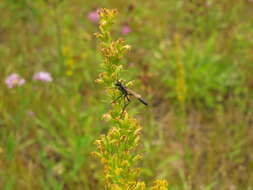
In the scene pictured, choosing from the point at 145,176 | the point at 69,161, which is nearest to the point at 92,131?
the point at 69,161

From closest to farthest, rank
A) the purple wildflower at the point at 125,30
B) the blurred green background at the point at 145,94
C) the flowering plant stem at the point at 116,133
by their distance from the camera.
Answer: the flowering plant stem at the point at 116,133 < the blurred green background at the point at 145,94 < the purple wildflower at the point at 125,30

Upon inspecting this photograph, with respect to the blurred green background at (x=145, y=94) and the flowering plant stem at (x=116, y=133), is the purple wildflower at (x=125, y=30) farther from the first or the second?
the flowering plant stem at (x=116, y=133)

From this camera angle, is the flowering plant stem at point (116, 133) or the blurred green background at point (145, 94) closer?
the flowering plant stem at point (116, 133)

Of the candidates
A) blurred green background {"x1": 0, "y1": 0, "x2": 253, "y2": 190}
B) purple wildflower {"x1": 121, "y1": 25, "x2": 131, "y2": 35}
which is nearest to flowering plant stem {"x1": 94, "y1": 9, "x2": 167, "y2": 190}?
blurred green background {"x1": 0, "y1": 0, "x2": 253, "y2": 190}

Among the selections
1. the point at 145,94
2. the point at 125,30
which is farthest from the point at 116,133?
the point at 125,30

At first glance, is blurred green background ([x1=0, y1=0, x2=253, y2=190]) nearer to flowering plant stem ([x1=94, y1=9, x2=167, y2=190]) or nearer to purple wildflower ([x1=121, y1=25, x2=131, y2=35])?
purple wildflower ([x1=121, y1=25, x2=131, y2=35])

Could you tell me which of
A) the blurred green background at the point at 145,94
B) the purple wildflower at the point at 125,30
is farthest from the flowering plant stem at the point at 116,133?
the purple wildflower at the point at 125,30

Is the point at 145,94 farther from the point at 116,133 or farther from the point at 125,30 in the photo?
the point at 116,133
